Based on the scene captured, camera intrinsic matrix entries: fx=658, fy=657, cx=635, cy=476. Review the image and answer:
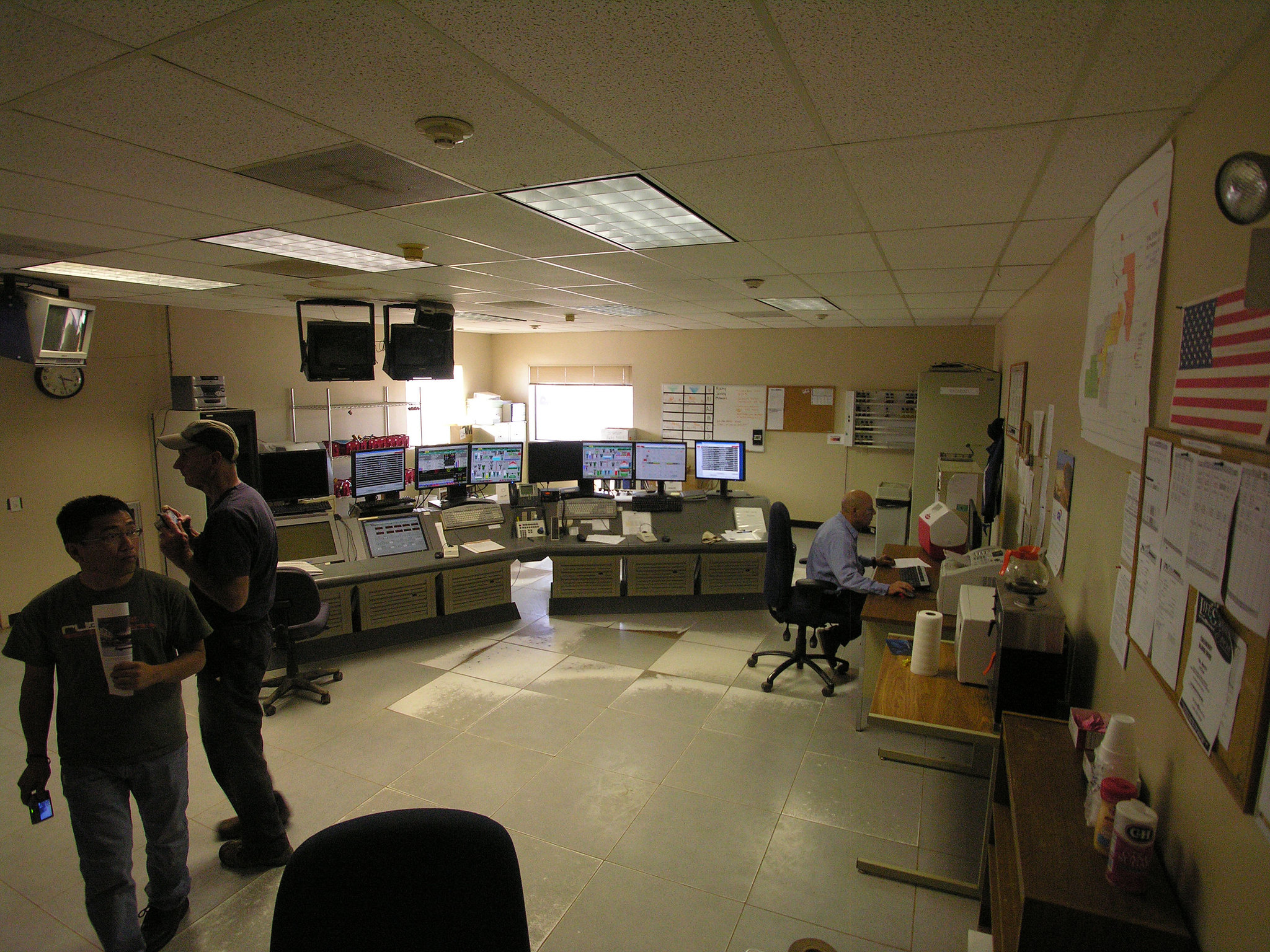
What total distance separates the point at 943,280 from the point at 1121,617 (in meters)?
2.67

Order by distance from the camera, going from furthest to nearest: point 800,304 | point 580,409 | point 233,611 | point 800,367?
point 580,409 < point 800,367 < point 800,304 < point 233,611

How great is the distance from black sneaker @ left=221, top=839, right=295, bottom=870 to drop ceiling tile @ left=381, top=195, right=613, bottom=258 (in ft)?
8.33

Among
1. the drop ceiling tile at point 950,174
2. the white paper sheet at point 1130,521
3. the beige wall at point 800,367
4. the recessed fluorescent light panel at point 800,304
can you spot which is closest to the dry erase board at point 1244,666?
the white paper sheet at point 1130,521

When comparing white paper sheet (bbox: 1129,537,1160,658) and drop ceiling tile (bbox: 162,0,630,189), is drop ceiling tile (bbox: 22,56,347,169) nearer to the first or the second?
drop ceiling tile (bbox: 162,0,630,189)

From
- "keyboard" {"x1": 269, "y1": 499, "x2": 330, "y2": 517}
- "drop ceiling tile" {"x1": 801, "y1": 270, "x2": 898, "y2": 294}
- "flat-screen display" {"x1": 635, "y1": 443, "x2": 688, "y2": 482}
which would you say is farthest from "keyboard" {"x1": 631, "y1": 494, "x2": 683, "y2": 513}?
"keyboard" {"x1": 269, "y1": 499, "x2": 330, "y2": 517}

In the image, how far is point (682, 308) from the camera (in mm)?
5832

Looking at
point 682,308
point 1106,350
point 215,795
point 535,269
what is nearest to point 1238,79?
point 1106,350

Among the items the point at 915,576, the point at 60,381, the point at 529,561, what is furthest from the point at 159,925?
the point at 60,381

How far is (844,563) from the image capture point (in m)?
3.79

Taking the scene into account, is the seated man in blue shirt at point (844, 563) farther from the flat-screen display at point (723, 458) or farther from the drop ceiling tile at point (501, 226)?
the drop ceiling tile at point (501, 226)

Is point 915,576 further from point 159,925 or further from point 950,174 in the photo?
point 159,925

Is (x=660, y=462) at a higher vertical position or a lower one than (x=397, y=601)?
higher

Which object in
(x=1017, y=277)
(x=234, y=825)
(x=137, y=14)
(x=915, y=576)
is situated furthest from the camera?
(x=915, y=576)

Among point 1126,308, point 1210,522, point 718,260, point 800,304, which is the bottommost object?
point 1210,522
